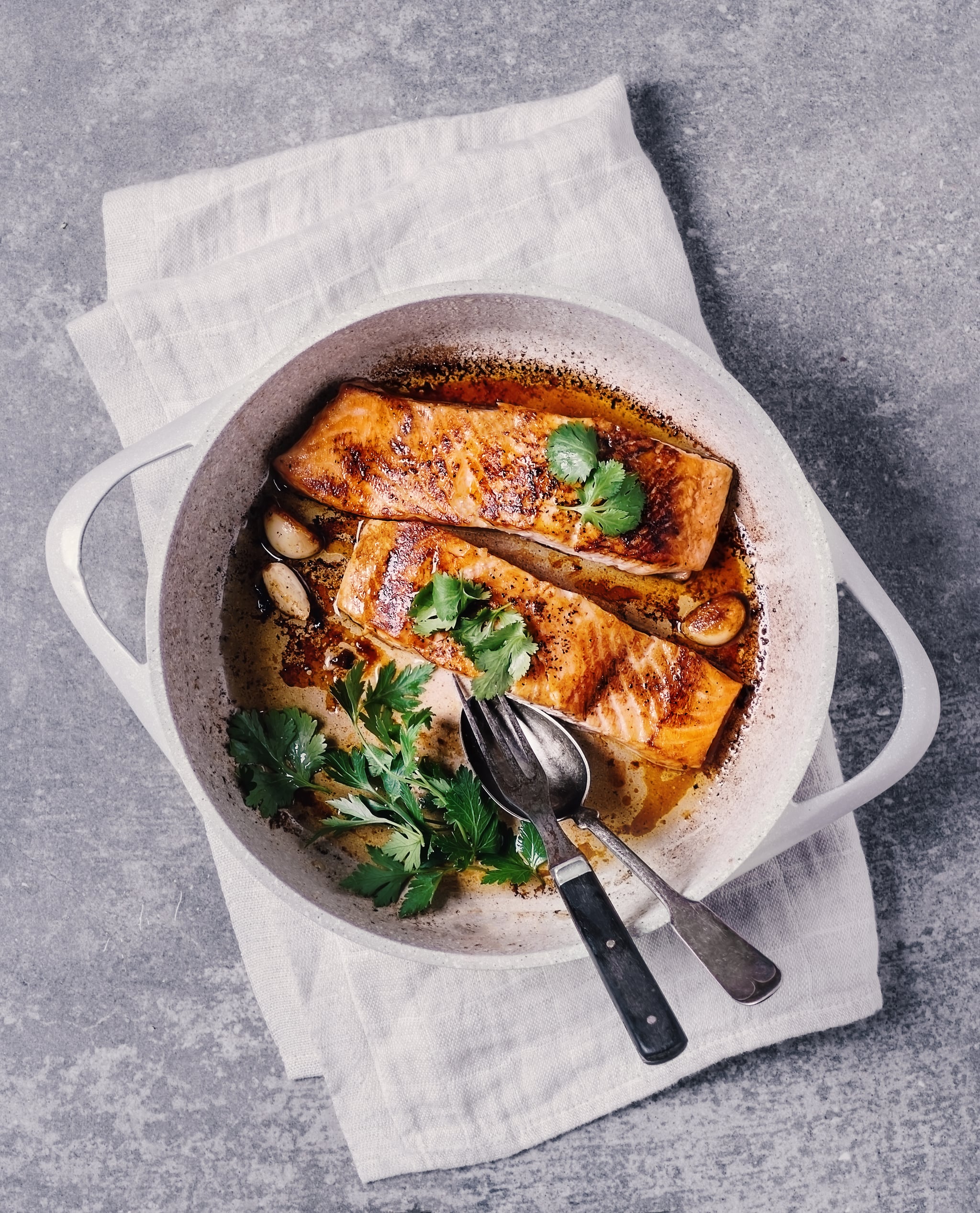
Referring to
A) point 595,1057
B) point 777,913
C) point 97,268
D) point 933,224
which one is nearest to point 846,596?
point 777,913

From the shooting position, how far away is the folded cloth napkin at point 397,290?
236 cm

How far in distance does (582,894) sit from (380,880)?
22.3 inches

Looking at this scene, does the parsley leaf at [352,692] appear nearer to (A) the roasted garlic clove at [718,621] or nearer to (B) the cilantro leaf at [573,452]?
(B) the cilantro leaf at [573,452]

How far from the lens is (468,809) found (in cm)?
223

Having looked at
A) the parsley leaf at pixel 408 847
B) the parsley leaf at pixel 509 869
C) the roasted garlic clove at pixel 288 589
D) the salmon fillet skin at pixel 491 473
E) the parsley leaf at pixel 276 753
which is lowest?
the parsley leaf at pixel 509 869

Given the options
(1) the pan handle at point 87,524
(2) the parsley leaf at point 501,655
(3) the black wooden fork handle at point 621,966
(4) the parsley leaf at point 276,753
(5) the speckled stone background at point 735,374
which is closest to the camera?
(3) the black wooden fork handle at point 621,966

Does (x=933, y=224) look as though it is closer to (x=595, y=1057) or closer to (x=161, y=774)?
(x=595, y=1057)

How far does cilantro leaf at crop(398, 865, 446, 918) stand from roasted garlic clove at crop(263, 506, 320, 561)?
0.81 metres

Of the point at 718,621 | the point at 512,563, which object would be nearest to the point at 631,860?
the point at 718,621

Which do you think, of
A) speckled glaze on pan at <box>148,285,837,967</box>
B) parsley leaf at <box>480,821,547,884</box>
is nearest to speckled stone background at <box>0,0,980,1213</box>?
speckled glaze on pan at <box>148,285,837,967</box>

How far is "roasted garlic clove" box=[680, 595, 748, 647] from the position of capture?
2361 mm

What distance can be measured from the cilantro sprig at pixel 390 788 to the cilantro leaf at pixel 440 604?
2 cm

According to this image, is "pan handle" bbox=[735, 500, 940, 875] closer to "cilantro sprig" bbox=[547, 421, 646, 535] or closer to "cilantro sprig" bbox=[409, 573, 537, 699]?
"cilantro sprig" bbox=[547, 421, 646, 535]

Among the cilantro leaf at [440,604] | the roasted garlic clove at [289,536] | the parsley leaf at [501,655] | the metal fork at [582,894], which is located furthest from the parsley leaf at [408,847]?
the roasted garlic clove at [289,536]
